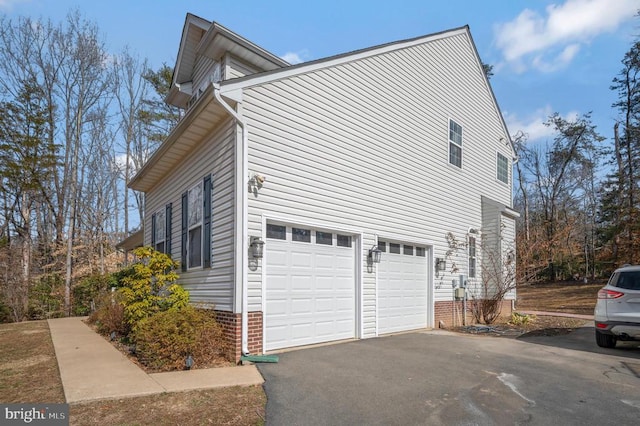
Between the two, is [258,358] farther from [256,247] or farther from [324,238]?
[324,238]

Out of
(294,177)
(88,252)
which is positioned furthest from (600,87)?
(88,252)

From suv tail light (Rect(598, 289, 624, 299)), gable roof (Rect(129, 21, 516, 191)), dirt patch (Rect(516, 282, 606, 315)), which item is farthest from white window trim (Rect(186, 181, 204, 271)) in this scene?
dirt patch (Rect(516, 282, 606, 315))

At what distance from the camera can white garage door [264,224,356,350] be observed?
753cm

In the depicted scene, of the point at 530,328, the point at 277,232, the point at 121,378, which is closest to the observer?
the point at 121,378

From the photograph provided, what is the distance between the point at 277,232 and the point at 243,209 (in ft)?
3.10

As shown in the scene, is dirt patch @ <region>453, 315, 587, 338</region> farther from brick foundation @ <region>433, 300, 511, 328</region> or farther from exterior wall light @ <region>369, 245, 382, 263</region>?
exterior wall light @ <region>369, 245, 382, 263</region>

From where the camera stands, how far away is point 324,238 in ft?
28.1

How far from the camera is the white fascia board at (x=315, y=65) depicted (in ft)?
23.9

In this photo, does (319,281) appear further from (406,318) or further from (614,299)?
(614,299)

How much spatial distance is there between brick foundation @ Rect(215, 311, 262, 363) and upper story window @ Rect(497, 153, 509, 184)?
1251 cm

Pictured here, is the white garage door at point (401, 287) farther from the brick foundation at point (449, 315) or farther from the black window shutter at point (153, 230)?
the black window shutter at point (153, 230)

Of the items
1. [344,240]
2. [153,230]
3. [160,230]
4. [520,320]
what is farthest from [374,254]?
[153,230]

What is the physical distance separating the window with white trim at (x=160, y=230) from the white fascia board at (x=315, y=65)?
18.8 ft

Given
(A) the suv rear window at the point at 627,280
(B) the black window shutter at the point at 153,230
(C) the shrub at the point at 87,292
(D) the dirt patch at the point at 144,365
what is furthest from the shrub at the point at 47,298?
(A) the suv rear window at the point at 627,280
